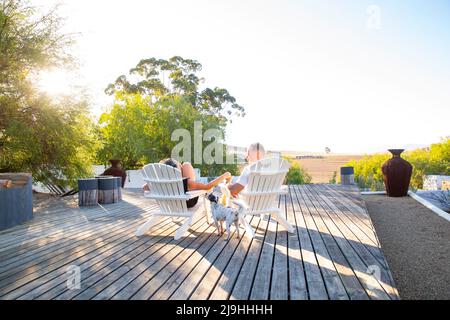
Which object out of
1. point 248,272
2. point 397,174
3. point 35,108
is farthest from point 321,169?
point 248,272

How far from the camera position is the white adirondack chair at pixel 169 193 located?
3.91 metres

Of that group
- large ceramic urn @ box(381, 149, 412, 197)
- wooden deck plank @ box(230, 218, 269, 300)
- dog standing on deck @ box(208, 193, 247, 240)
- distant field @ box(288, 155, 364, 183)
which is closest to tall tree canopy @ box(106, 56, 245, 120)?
distant field @ box(288, 155, 364, 183)

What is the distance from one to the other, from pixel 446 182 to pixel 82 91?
10842 mm

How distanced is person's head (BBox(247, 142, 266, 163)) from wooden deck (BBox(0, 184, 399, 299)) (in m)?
0.88

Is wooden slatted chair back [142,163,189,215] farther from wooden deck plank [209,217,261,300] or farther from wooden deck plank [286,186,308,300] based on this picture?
wooden deck plank [286,186,308,300]

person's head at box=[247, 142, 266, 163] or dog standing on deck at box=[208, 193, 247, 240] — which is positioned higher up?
person's head at box=[247, 142, 266, 163]

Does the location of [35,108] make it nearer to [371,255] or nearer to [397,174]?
[371,255]

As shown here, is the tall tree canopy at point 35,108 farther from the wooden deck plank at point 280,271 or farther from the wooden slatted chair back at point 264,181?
the wooden deck plank at point 280,271

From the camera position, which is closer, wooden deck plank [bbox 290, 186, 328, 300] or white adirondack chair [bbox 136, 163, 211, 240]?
wooden deck plank [bbox 290, 186, 328, 300]

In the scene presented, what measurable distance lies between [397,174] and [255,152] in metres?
5.86

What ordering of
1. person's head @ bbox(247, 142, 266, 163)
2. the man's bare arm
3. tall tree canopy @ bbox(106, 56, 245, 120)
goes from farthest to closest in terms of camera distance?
tall tree canopy @ bbox(106, 56, 245, 120), person's head @ bbox(247, 142, 266, 163), the man's bare arm

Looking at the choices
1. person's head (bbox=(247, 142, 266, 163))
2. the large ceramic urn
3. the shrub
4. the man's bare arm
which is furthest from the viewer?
the shrub

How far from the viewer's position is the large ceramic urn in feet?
28.3

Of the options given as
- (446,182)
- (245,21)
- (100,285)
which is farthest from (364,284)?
(446,182)
